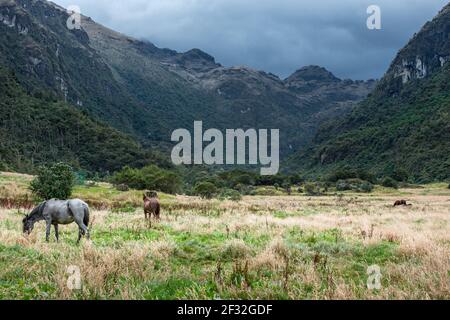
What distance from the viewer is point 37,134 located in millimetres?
169750

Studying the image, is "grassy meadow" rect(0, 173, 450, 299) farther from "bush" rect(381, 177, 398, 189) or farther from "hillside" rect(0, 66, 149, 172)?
"hillside" rect(0, 66, 149, 172)

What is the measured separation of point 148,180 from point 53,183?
3721cm

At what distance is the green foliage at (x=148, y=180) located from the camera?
7812cm

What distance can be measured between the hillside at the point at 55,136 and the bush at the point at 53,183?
361ft

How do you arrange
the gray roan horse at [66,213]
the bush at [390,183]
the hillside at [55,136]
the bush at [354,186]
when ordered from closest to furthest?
the gray roan horse at [66,213] → the bush at [354,186] → the bush at [390,183] → the hillside at [55,136]

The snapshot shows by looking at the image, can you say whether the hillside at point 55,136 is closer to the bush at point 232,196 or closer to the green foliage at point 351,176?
the green foliage at point 351,176

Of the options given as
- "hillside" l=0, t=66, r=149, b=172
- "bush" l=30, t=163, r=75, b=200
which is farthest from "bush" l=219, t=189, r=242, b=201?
"hillside" l=0, t=66, r=149, b=172

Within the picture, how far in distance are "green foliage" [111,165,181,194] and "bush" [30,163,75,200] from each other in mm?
32391

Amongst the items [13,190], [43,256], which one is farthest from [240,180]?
[43,256]

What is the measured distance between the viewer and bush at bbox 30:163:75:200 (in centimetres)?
4181

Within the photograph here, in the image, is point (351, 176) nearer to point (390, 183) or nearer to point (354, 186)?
point (390, 183)

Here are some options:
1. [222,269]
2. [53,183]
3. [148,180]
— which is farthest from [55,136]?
[222,269]

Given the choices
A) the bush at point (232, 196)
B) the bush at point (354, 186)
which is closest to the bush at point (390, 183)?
the bush at point (354, 186)
